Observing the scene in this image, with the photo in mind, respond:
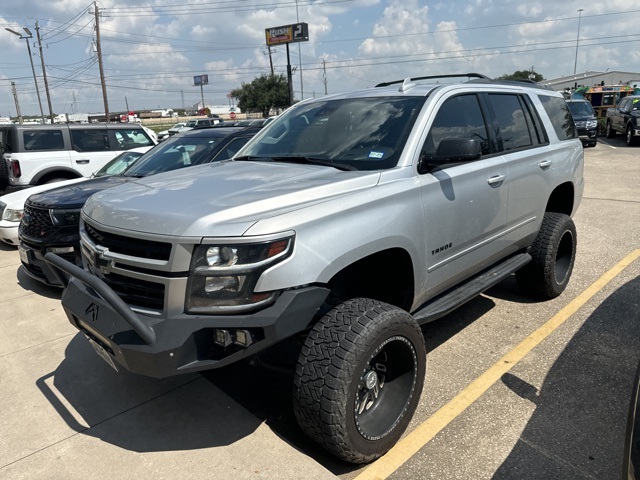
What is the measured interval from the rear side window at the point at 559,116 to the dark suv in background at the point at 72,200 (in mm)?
3511

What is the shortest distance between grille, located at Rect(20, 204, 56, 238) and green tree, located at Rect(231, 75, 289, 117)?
2303 inches

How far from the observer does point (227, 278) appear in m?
2.32

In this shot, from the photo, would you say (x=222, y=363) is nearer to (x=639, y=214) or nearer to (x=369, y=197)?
(x=369, y=197)

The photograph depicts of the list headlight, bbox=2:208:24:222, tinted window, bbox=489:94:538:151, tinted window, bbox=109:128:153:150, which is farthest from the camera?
tinted window, bbox=109:128:153:150

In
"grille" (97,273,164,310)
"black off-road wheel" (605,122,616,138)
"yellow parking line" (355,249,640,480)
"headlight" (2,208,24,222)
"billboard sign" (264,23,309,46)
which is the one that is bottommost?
"black off-road wheel" (605,122,616,138)

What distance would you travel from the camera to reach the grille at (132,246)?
2395 mm

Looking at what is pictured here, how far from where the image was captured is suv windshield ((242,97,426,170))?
3219mm

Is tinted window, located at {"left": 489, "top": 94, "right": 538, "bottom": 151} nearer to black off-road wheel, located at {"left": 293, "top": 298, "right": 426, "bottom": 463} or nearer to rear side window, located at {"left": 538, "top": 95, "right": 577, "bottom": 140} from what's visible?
rear side window, located at {"left": 538, "top": 95, "right": 577, "bottom": 140}

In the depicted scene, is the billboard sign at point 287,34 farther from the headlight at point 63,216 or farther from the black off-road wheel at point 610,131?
the headlight at point 63,216

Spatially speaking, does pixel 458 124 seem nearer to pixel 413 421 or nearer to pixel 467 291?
pixel 467 291

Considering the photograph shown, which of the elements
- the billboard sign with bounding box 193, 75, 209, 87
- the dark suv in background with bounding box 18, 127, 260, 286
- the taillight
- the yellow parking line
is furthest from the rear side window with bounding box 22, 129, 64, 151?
the billboard sign with bounding box 193, 75, 209, 87

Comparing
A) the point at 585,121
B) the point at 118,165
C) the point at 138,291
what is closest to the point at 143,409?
the point at 138,291

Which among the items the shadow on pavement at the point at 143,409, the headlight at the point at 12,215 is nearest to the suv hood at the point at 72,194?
the headlight at the point at 12,215

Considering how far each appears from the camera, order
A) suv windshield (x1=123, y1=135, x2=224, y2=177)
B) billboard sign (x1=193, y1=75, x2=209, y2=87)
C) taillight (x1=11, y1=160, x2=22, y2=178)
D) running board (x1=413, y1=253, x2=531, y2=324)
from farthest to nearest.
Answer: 1. billboard sign (x1=193, y1=75, x2=209, y2=87)
2. taillight (x1=11, y1=160, x2=22, y2=178)
3. suv windshield (x1=123, y1=135, x2=224, y2=177)
4. running board (x1=413, y1=253, x2=531, y2=324)
